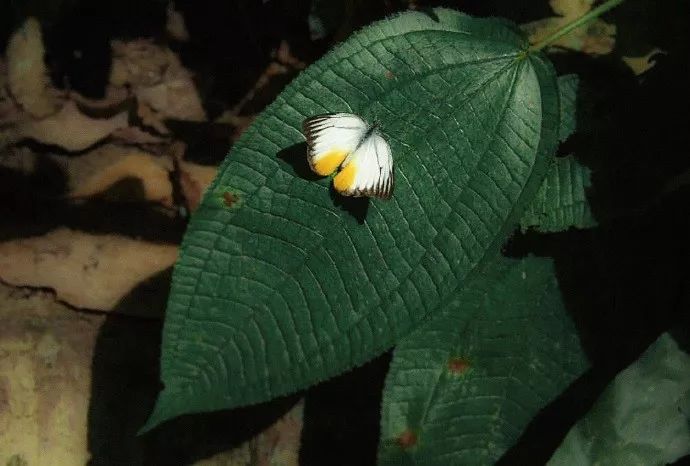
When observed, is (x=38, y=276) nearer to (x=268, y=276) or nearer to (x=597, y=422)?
(x=268, y=276)

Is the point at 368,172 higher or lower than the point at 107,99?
lower

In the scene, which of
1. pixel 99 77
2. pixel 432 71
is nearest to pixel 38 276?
pixel 99 77

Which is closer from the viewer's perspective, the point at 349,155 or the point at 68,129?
the point at 349,155

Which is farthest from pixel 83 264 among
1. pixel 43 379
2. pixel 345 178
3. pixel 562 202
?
pixel 562 202

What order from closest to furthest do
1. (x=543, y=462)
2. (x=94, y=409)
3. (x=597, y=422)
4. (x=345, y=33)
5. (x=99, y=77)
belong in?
(x=597, y=422) → (x=543, y=462) → (x=94, y=409) → (x=345, y=33) → (x=99, y=77)

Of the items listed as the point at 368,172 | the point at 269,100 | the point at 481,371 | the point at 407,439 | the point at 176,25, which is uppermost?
the point at 176,25

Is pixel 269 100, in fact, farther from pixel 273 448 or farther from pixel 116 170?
pixel 273 448

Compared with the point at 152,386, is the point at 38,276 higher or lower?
higher

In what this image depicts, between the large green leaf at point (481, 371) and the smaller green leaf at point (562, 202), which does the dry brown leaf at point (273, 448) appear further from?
the smaller green leaf at point (562, 202)
